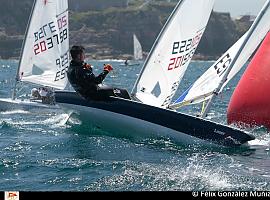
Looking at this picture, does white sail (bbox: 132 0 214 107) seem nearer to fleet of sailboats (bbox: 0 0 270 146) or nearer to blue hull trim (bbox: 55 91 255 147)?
fleet of sailboats (bbox: 0 0 270 146)

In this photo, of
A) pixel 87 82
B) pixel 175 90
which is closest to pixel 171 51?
pixel 175 90

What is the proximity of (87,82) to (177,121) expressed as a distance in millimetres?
2320

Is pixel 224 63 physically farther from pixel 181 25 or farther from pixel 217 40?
pixel 217 40

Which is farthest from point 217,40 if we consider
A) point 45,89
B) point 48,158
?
point 48,158

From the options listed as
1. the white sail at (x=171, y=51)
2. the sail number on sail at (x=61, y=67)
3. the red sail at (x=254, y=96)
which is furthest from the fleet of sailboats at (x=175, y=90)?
the sail number on sail at (x=61, y=67)

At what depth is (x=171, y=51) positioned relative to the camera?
14539 mm

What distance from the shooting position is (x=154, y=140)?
13242 mm

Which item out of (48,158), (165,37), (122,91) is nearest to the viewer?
(48,158)

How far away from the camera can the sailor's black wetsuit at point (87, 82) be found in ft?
42.3

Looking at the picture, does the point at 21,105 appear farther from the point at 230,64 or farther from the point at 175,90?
the point at 230,64

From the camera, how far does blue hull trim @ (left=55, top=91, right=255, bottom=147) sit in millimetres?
12359

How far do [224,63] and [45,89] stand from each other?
9.11 meters

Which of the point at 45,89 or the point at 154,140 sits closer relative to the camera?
the point at 154,140

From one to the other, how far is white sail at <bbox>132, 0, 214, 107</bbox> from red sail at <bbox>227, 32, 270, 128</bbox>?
2.19 m
